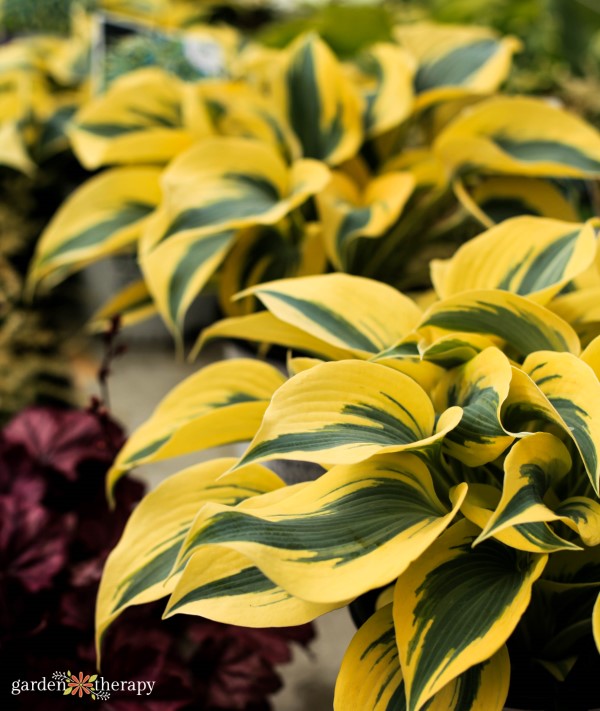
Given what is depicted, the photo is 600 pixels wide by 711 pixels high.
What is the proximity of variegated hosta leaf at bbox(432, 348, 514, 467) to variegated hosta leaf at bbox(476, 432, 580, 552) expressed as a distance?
0.05 feet

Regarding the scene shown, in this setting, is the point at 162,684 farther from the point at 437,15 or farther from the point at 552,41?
the point at 437,15

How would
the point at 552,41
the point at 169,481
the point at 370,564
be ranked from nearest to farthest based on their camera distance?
1. the point at 370,564
2. the point at 169,481
3. the point at 552,41

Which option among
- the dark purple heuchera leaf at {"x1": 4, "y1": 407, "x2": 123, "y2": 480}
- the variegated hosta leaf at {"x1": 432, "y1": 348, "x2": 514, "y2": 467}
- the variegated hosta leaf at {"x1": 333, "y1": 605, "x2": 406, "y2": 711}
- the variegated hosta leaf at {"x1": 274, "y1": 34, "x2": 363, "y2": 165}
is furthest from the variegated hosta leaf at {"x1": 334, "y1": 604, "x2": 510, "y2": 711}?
the variegated hosta leaf at {"x1": 274, "y1": 34, "x2": 363, "y2": 165}

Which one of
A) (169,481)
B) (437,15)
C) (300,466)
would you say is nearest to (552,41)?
(437,15)

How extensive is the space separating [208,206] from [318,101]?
0.24 meters

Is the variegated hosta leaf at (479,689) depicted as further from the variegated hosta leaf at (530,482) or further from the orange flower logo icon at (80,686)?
the orange flower logo icon at (80,686)

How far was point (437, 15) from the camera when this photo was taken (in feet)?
4.91

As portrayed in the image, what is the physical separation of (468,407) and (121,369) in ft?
2.76

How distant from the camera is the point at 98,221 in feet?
3.21

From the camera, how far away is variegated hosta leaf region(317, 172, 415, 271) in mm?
824

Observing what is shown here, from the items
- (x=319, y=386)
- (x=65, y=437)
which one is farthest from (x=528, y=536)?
(x=65, y=437)

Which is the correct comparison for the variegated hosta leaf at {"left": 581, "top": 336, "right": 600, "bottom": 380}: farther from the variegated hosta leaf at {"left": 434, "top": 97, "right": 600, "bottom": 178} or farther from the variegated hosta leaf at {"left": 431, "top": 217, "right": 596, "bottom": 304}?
the variegated hosta leaf at {"left": 434, "top": 97, "right": 600, "bottom": 178}

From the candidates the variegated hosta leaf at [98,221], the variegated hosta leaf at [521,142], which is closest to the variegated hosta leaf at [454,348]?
the variegated hosta leaf at [521,142]

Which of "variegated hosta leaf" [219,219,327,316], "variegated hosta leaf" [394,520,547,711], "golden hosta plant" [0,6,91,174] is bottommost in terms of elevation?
"golden hosta plant" [0,6,91,174]
